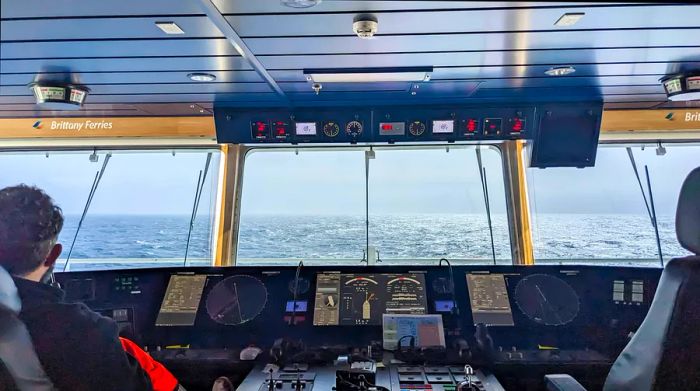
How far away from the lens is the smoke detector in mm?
1630

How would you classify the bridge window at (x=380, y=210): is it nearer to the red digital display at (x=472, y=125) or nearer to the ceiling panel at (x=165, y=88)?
the red digital display at (x=472, y=125)

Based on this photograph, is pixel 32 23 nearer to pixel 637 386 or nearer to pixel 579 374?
pixel 637 386

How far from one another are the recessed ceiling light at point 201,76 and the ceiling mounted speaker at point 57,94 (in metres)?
0.66

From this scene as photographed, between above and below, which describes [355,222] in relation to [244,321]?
above

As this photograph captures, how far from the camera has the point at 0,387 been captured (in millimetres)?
1331

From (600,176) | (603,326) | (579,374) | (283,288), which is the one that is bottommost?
(579,374)

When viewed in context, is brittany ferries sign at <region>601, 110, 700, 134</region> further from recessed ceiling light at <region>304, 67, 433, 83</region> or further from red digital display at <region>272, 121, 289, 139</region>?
red digital display at <region>272, 121, 289, 139</region>

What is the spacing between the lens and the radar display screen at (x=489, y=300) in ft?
8.74

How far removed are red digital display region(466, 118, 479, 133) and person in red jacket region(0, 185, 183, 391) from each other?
2.26 metres

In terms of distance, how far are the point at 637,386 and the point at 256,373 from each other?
5.19 ft

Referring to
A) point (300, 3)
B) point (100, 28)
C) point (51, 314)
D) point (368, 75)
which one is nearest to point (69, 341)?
point (51, 314)

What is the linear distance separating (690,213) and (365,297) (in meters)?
1.65

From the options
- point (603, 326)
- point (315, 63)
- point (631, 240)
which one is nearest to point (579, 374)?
point (603, 326)

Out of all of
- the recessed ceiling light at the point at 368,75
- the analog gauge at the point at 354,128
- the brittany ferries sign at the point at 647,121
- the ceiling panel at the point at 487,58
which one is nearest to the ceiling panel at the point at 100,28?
the ceiling panel at the point at 487,58
